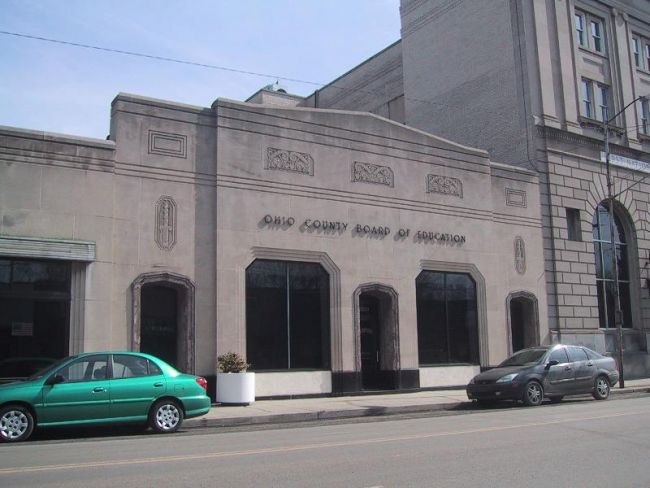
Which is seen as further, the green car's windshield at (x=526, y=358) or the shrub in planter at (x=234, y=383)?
the green car's windshield at (x=526, y=358)

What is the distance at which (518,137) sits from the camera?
27.9 meters

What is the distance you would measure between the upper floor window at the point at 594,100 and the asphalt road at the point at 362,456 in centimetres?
1902

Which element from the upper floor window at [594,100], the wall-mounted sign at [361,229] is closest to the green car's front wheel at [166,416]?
the wall-mounted sign at [361,229]

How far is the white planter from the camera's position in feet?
56.9

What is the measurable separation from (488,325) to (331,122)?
8.88 m

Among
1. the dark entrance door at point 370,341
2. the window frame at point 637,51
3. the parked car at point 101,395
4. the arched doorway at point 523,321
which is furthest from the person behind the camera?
the window frame at point 637,51

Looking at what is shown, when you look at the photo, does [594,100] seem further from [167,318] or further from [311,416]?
[167,318]

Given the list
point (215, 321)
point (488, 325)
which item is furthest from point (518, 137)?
point (215, 321)

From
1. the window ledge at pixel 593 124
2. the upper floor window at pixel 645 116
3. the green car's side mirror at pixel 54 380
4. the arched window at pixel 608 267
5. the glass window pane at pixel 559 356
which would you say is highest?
the upper floor window at pixel 645 116

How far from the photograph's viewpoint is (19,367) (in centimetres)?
1582

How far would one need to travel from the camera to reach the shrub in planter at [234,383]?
1734 cm

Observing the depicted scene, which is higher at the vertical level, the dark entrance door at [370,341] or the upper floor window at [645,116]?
the upper floor window at [645,116]

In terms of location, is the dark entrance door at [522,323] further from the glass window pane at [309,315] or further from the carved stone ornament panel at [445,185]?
the glass window pane at [309,315]

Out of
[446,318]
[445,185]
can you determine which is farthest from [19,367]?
[445,185]
